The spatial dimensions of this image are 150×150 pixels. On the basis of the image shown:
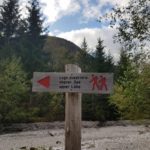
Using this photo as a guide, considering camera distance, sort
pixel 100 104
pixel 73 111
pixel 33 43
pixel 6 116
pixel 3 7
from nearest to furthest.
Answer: pixel 73 111, pixel 6 116, pixel 100 104, pixel 33 43, pixel 3 7

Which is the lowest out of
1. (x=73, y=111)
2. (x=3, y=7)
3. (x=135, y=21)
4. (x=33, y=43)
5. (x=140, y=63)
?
(x=73, y=111)

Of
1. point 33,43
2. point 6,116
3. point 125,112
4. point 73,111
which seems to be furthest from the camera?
point 33,43

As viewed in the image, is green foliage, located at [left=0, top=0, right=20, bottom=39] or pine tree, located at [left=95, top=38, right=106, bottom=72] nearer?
pine tree, located at [left=95, top=38, right=106, bottom=72]

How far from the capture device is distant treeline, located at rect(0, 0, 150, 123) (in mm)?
12227

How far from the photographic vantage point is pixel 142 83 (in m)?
13.1

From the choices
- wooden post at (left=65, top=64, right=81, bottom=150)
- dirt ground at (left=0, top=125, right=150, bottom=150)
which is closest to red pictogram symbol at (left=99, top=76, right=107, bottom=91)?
wooden post at (left=65, top=64, right=81, bottom=150)

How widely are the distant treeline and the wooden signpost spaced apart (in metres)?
5.94

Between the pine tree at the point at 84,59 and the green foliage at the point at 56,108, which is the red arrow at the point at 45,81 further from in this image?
the pine tree at the point at 84,59

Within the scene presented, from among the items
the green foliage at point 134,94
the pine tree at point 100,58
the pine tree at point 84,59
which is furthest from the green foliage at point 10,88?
the pine tree at point 84,59

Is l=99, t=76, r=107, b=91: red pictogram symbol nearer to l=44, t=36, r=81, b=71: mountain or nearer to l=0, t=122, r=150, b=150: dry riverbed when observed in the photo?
l=0, t=122, r=150, b=150: dry riverbed

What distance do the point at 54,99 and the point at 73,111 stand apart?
3099cm

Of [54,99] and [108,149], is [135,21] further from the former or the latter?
[54,99]

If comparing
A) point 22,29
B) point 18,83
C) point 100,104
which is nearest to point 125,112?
point 100,104

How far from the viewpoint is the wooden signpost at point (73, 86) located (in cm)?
572
